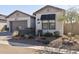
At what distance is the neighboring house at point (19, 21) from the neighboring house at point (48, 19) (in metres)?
0.12

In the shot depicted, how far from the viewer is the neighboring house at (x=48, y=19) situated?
678cm

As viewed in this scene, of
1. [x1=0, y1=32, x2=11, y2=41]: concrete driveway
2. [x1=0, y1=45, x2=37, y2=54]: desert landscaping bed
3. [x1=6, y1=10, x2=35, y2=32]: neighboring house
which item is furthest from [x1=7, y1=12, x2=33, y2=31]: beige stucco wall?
[x1=0, y1=45, x2=37, y2=54]: desert landscaping bed

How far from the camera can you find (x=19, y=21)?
688 centimetres

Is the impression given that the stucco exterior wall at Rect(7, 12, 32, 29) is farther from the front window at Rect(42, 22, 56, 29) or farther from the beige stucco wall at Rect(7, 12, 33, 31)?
the front window at Rect(42, 22, 56, 29)

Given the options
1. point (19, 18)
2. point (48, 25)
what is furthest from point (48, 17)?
point (19, 18)

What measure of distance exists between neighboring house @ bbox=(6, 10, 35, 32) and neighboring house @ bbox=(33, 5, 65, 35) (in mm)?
120

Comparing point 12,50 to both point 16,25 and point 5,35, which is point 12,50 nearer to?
point 5,35

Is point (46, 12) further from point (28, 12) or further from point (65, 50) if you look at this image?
point (65, 50)

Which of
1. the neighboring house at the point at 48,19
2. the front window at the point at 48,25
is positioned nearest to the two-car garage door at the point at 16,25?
the neighboring house at the point at 48,19

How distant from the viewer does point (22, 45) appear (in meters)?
6.83

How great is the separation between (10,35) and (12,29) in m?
0.11

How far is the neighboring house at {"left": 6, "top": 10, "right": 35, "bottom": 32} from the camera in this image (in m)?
6.84
